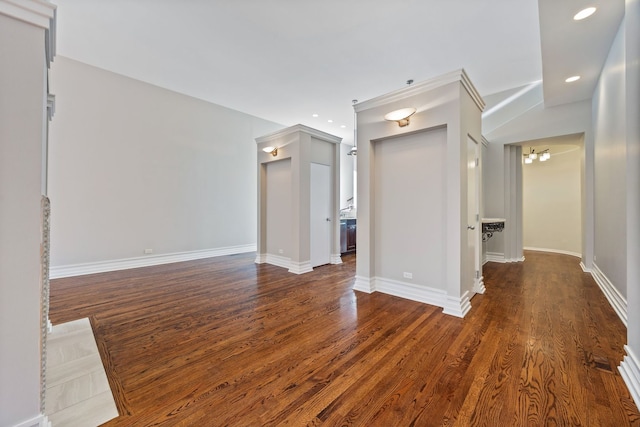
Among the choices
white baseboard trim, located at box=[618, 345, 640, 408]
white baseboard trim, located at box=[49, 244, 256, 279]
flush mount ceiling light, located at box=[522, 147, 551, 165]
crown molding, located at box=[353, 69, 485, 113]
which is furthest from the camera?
flush mount ceiling light, located at box=[522, 147, 551, 165]

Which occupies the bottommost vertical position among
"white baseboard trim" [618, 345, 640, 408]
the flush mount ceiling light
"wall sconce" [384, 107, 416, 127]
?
"white baseboard trim" [618, 345, 640, 408]

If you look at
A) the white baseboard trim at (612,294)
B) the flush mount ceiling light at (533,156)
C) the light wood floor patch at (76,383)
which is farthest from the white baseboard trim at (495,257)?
the light wood floor patch at (76,383)

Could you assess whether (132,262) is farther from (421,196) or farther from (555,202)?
(555,202)

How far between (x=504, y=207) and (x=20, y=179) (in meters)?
6.73

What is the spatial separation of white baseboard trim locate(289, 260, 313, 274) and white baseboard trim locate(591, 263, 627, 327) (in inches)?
147

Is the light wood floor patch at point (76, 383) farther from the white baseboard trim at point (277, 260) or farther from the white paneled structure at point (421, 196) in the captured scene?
the white baseboard trim at point (277, 260)

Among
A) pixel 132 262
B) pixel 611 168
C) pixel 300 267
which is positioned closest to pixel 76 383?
pixel 300 267

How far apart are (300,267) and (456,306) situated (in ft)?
8.18

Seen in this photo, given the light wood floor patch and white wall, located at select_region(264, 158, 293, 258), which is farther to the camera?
white wall, located at select_region(264, 158, 293, 258)

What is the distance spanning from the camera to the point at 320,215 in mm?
5023

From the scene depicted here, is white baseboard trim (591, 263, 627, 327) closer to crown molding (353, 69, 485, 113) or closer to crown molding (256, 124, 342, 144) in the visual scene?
crown molding (353, 69, 485, 113)

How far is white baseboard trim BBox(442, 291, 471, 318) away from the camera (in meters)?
2.70

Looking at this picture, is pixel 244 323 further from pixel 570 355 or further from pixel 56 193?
pixel 56 193

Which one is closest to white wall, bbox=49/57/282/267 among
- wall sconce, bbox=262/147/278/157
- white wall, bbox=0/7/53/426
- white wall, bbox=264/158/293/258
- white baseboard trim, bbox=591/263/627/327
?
white wall, bbox=264/158/293/258
